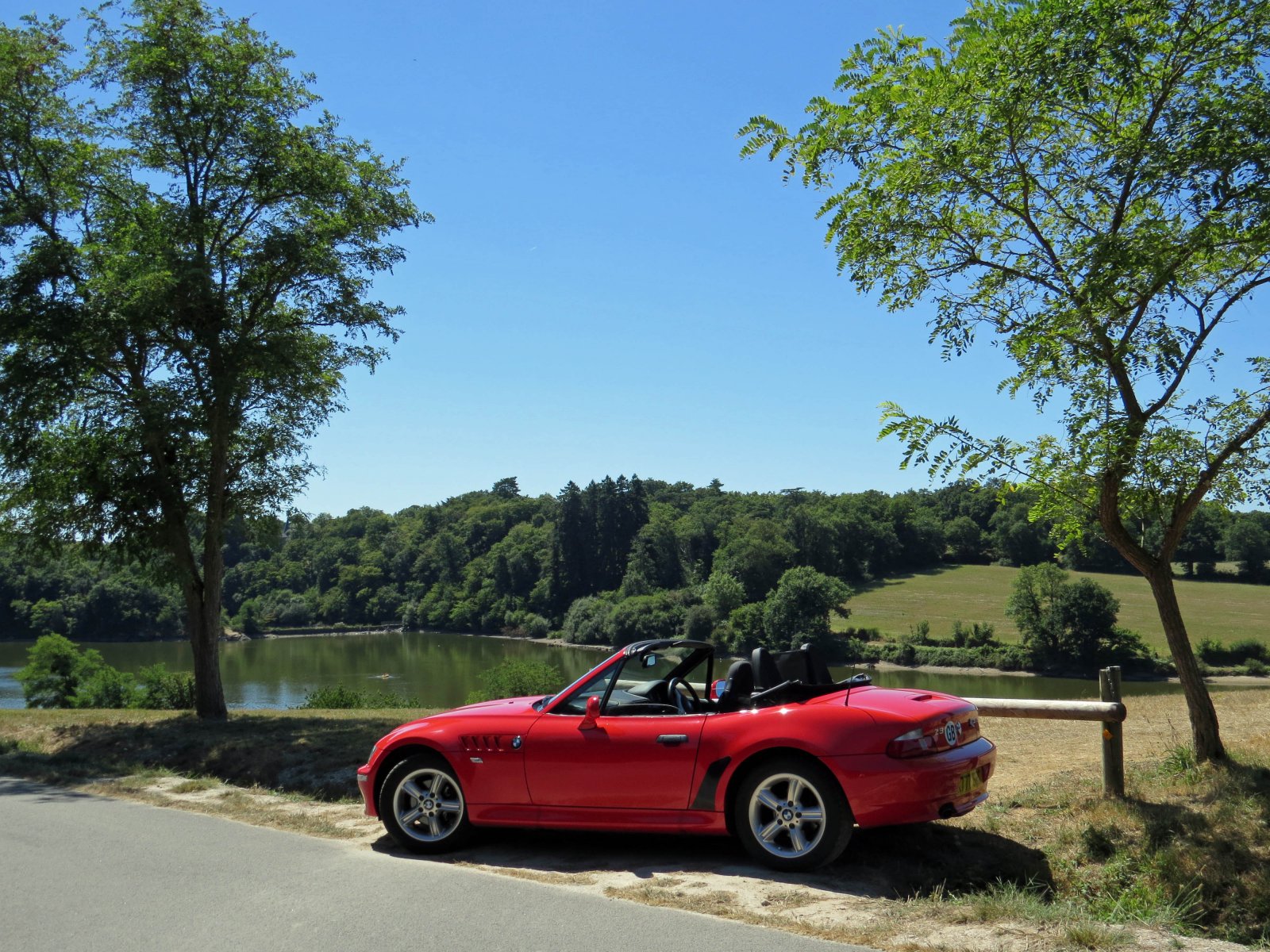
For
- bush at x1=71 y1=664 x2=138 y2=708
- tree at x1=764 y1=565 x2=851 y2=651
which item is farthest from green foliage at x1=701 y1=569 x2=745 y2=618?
bush at x1=71 y1=664 x2=138 y2=708

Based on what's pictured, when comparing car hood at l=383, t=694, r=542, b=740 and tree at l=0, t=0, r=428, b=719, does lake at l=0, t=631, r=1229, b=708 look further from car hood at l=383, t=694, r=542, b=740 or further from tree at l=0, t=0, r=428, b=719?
car hood at l=383, t=694, r=542, b=740

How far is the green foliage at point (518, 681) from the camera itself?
3331 centimetres

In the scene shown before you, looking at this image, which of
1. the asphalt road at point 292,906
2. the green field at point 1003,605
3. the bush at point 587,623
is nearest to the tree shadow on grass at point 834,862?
the asphalt road at point 292,906

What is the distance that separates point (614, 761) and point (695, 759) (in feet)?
1.82

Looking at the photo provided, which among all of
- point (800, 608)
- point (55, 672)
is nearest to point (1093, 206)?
point (55, 672)

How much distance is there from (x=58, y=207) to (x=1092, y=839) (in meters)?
16.6

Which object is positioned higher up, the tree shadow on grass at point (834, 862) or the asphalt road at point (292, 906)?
the asphalt road at point (292, 906)

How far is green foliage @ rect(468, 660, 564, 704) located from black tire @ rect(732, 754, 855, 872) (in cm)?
2686

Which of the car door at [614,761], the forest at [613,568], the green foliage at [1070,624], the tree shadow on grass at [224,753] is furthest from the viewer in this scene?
the forest at [613,568]

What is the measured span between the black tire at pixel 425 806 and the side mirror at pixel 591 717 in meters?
1.06

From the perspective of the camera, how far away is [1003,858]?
6.02 metres

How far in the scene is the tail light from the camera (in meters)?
5.52

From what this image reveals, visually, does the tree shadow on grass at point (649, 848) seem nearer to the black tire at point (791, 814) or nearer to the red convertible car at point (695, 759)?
the black tire at point (791, 814)

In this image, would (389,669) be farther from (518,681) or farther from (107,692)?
(518,681)
